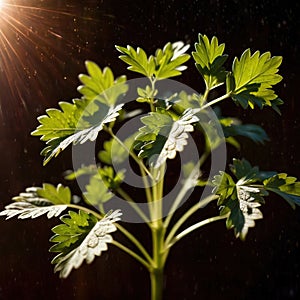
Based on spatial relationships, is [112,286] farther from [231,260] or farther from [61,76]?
[61,76]

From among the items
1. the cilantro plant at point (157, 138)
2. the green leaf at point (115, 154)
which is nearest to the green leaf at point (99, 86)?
the cilantro plant at point (157, 138)

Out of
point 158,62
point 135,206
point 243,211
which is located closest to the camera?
point 243,211

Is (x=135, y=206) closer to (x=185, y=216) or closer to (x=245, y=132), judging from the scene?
(x=185, y=216)

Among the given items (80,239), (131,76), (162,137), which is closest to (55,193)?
(80,239)

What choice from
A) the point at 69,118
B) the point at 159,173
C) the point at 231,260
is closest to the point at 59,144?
the point at 69,118

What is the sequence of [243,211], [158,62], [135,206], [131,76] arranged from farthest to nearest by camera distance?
Answer: [131,76]
[135,206]
[158,62]
[243,211]

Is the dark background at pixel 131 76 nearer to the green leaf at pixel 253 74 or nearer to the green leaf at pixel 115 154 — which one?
the green leaf at pixel 115 154
